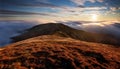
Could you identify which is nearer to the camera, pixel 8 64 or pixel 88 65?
pixel 8 64

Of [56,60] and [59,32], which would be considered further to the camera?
[59,32]

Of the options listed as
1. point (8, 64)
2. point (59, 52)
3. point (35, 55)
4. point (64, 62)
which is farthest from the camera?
point (59, 52)

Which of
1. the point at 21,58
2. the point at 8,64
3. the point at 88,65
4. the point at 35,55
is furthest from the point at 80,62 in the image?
the point at 8,64

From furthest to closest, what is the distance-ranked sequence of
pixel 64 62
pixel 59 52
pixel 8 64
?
pixel 59 52 → pixel 64 62 → pixel 8 64

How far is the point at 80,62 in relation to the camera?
12914mm

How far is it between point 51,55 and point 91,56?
151 inches

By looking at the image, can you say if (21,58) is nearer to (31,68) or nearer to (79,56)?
(31,68)

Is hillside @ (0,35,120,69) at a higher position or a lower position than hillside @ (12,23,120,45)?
higher

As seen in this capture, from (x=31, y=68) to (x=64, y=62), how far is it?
2749 millimetres

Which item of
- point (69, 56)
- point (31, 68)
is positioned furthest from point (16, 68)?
point (69, 56)

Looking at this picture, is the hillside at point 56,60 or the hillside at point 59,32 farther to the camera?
the hillside at point 59,32

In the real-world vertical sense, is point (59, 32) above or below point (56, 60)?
below

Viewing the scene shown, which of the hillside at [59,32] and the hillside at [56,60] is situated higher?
the hillside at [56,60]

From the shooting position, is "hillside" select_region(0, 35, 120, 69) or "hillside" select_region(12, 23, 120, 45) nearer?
"hillside" select_region(0, 35, 120, 69)
